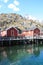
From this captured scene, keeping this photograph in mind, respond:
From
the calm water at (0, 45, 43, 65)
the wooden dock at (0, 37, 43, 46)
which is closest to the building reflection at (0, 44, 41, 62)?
the calm water at (0, 45, 43, 65)

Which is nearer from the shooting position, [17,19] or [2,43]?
[2,43]

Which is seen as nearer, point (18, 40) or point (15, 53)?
point (15, 53)

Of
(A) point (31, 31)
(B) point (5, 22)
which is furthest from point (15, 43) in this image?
(B) point (5, 22)

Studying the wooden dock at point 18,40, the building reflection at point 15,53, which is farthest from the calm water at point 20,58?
the wooden dock at point 18,40

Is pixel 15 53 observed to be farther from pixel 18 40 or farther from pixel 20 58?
pixel 18 40

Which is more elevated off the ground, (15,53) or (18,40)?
(18,40)

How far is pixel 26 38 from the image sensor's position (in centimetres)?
5034

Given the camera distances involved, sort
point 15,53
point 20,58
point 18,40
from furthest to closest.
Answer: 1. point 18,40
2. point 15,53
3. point 20,58

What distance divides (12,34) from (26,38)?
17.5ft

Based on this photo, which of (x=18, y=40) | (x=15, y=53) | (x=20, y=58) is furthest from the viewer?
(x=18, y=40)

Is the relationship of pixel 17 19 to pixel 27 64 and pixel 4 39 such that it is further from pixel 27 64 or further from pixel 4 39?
pixel 27 64

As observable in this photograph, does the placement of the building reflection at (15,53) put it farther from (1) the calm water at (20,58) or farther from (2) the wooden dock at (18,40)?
(2) the wooden dock at (18,40)

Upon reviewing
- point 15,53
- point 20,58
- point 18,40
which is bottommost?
point 20,58

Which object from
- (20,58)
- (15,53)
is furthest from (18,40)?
(20,58)
